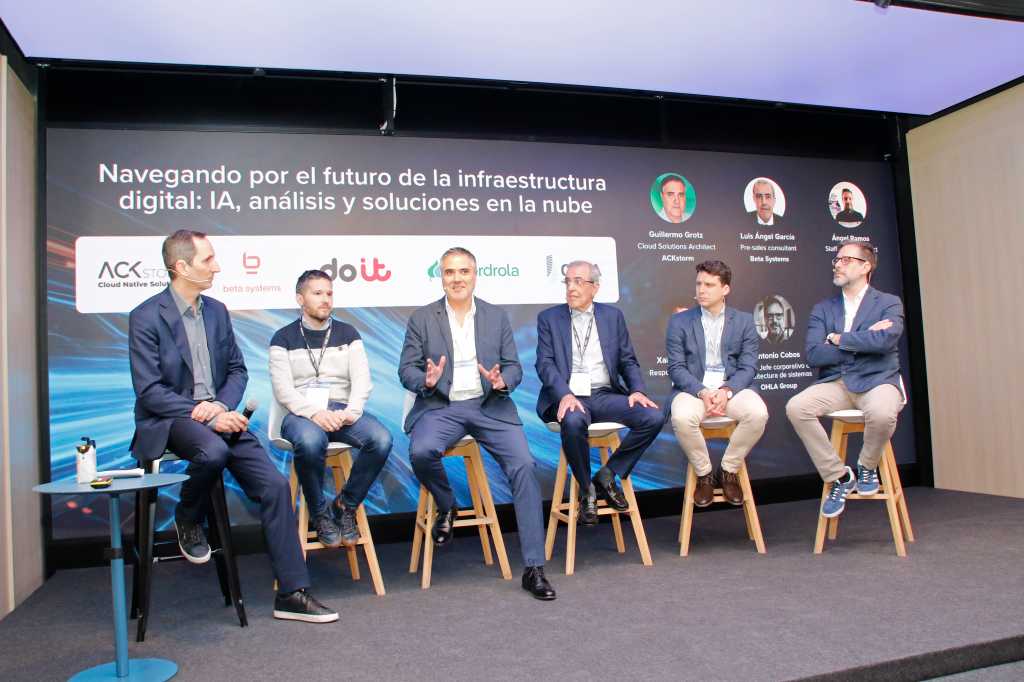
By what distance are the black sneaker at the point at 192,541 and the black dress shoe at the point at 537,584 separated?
131 cm

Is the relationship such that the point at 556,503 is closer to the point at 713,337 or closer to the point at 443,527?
the point at 443,527

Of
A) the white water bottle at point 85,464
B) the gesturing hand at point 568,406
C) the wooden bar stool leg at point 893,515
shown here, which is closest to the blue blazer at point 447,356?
the gesturing hand at point 568,406

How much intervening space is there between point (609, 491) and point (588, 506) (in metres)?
0.14

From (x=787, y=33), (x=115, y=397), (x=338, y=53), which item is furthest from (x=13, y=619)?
(x=787, y=33)

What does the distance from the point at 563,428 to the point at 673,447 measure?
5.40ft

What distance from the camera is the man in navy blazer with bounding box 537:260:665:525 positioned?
12.1 feet

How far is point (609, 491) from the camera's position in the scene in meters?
3.72

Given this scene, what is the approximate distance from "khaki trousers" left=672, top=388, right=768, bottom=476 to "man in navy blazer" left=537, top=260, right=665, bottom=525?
0.55 ft

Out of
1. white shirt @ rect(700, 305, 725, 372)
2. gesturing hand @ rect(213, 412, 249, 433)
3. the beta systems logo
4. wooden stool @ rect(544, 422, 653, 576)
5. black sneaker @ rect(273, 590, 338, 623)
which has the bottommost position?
black sneaker @ rect(273, 590, 338, 623)

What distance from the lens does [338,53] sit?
4289mm

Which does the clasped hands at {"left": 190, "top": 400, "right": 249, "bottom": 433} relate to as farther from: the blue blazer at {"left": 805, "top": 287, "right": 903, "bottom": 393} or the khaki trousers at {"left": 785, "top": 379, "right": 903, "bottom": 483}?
the blue blazer at {"left": 805, "top": 287, "right": 903, "bottom": 393}

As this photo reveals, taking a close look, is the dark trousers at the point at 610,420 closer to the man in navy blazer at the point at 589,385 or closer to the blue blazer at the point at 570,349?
the man in navy blazer at the point at 589,385

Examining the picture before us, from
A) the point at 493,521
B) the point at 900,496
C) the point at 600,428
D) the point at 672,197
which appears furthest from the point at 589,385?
the point at 672,197

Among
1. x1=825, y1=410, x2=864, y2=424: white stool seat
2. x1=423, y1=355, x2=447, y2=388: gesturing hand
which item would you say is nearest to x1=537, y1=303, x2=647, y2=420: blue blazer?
x1=423, y1=355, x2=447, y2=388: gesturing hand
